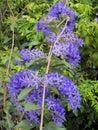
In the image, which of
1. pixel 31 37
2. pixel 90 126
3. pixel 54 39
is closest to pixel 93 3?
pixel 31 37

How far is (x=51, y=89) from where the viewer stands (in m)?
1.60

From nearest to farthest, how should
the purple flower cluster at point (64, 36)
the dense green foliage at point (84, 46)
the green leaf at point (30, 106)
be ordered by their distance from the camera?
the green leaf at point (30, 106), the purple flower cluster at point (64, 36), the dense green foliage at point (84, 46)

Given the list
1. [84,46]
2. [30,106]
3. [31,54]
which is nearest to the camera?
[30,106]

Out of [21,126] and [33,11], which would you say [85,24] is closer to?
[33,11]

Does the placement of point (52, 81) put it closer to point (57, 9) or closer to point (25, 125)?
point (25, 125)

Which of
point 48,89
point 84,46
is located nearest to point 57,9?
point 48,89

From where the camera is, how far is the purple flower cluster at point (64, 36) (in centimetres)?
173

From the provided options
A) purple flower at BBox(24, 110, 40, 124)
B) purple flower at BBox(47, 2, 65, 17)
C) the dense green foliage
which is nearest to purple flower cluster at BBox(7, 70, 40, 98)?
purple flower at BBox(24, 110, 40, 124)

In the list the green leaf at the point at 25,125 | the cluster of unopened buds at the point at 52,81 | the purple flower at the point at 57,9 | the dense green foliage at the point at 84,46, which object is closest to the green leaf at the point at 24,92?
the cluster of unopened buds at the point at 52,81

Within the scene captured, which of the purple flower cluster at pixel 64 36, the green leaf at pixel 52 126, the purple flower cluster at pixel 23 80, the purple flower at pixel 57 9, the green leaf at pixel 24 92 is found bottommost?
the green leaf at pixel 52 126

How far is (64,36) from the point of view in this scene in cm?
183

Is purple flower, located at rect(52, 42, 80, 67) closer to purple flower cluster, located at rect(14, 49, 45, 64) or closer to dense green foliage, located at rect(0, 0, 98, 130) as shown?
purple flower cluster, located at rect(14, 49, 45, 64)

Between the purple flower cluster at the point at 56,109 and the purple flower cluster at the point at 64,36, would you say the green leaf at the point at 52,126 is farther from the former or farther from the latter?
the purple flower cluster at the point at 64,36

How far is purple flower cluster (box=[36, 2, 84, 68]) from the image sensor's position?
5.67 feet
